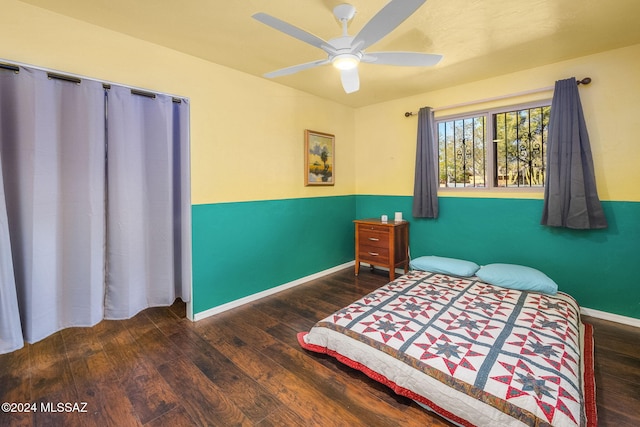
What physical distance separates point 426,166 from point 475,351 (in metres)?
2.31

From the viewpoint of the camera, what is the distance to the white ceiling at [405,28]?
182cm

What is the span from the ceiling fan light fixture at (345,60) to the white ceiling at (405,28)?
32cm

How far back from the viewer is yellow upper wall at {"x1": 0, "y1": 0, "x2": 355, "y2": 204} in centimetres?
186

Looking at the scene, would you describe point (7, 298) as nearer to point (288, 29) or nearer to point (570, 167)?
point (288, 29)

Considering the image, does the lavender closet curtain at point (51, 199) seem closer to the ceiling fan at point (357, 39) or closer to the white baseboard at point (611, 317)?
the ceiling fan at point (357, 39)

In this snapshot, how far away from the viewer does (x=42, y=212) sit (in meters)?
1.85

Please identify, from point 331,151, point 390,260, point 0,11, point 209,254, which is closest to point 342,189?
point 331,151

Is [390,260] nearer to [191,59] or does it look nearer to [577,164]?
[577,164]

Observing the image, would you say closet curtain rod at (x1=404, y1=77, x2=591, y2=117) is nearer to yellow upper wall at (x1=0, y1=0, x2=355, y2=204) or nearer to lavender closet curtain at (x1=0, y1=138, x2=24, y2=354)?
yellow upper wall at (x1=0, y1=0, x2=355, y2=204)

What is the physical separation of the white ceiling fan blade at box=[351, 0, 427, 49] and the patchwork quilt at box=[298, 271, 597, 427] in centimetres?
178

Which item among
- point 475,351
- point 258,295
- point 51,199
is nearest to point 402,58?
point 475,351

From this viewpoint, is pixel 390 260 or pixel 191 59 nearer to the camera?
pixel 191 59

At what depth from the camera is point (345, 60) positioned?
182 cm

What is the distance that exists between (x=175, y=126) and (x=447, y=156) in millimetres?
3036
